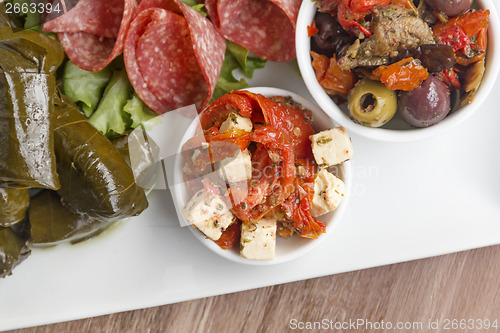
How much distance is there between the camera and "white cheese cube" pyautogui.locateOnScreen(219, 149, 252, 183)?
4.52 ft

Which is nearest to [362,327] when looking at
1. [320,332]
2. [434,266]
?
[320,332]

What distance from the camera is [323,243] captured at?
167 cm

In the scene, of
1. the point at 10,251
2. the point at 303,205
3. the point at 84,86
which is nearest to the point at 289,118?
the point at 303,205

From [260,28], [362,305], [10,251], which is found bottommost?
[362,305]

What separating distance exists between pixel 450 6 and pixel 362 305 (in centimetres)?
114

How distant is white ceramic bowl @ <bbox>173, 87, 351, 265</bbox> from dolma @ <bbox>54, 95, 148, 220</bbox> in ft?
0.54

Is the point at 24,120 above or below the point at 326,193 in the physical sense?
above

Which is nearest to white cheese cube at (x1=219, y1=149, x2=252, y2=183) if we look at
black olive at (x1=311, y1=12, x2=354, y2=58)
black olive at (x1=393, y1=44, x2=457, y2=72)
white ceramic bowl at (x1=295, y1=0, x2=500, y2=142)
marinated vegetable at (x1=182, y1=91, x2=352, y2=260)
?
marinated vegetable at (x1=182, y1=91, x2=352, y2=260)

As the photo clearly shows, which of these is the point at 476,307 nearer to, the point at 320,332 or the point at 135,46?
the point at 320,332

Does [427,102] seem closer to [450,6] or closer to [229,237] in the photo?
[450,6]

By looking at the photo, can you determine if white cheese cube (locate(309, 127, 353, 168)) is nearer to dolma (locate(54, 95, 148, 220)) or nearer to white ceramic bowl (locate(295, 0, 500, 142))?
white ceramic bowl (locate(295, 0, 500, 142))

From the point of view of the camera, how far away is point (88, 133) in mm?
1494

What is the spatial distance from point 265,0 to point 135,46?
0.47 m

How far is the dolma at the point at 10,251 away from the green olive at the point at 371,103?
1136 millimetres
